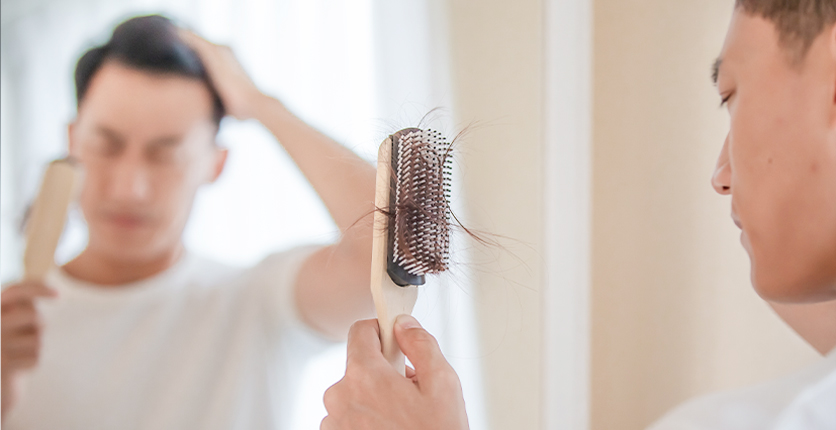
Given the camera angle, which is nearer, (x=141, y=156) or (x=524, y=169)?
(x=141, y=156)

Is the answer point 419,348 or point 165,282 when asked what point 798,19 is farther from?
point 165,282

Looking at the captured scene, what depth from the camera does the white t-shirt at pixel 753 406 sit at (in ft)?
1.94

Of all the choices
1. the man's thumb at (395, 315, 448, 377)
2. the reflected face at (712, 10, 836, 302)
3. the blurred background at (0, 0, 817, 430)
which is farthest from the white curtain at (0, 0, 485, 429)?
the reflected face at (712, 10, 836, 302)

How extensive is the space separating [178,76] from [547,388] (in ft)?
1.90

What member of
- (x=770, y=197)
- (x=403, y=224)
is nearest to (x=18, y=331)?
(x=403, y=224)

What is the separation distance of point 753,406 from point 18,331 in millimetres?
755

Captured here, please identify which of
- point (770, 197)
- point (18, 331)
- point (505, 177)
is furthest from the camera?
point (505, 177)

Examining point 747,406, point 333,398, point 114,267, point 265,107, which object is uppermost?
point 265,107

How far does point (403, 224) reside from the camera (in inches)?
16.0

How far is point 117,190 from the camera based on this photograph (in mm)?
399

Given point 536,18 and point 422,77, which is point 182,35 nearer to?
point 422,77

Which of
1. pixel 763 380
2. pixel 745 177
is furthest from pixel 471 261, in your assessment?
pixel 763 380

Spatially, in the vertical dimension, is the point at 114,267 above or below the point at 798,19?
below

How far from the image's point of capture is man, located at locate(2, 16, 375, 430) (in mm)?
391
